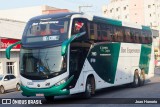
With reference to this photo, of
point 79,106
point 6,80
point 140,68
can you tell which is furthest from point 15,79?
point 79,106

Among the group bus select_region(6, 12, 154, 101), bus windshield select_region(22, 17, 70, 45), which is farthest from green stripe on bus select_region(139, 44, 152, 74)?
bus windshield select_region(22, 17, 70, 45)

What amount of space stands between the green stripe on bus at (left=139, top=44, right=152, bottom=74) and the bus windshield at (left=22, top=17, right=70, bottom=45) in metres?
10.1

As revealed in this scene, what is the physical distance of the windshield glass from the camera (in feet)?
51.1

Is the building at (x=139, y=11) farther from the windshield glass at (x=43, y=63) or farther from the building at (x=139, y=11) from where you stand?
the windshield glass at (x=43, y=63)

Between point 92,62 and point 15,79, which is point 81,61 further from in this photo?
point 15,79

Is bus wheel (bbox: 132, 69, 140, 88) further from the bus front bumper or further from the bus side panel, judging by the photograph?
the bus front bumper

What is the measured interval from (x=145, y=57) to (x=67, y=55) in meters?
11.4

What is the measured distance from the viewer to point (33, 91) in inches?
618

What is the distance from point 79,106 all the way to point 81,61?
2.83m

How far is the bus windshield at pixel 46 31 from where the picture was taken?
16.0 m

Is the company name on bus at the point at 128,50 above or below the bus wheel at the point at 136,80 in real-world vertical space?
above

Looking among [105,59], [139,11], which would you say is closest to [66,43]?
[105,59]

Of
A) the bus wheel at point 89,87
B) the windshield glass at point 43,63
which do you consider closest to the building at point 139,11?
the bus wheel at point 89,87

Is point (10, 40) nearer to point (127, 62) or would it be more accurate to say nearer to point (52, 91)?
point (127, 62)
